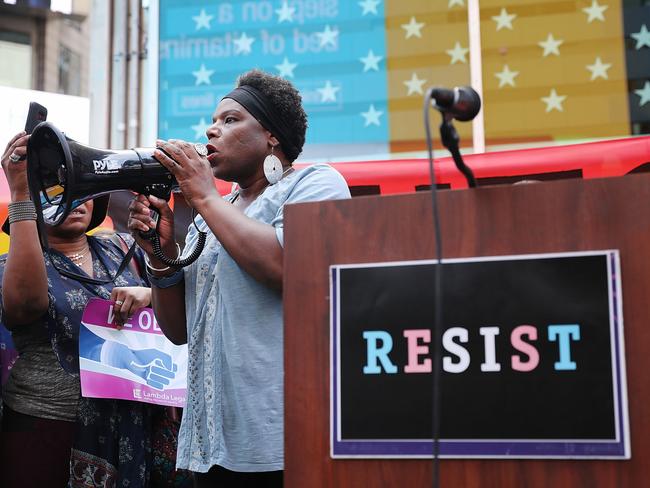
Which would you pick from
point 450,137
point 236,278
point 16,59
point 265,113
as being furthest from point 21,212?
point 16,59

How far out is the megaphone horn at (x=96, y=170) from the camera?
7.69 feet

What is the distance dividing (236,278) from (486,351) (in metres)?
0.91

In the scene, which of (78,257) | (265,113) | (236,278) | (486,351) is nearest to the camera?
(486,351)

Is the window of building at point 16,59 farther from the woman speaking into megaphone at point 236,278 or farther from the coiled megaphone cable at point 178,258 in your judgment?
the coiled megaphone cable at point 178,258

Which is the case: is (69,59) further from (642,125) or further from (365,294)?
(365,294)

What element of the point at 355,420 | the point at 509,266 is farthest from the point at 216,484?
the point at 509,266

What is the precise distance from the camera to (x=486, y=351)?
1.52m

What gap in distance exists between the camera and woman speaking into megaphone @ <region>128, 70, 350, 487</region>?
2109 millimetres

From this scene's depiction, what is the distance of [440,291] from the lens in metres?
1.51

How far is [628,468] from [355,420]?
47 centimetres

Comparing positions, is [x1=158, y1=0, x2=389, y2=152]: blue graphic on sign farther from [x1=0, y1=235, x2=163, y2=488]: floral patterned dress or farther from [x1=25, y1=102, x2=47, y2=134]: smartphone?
[x1=25, y1=102, x2=47, y2=134]: smartphone

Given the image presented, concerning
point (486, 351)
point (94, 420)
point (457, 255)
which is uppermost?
point (457, 255)

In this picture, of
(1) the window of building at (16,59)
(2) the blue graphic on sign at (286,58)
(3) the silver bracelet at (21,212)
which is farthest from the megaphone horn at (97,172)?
(1) the window of building at (16,59)

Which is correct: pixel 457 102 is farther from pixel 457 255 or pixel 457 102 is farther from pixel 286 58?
pixel 286 58
